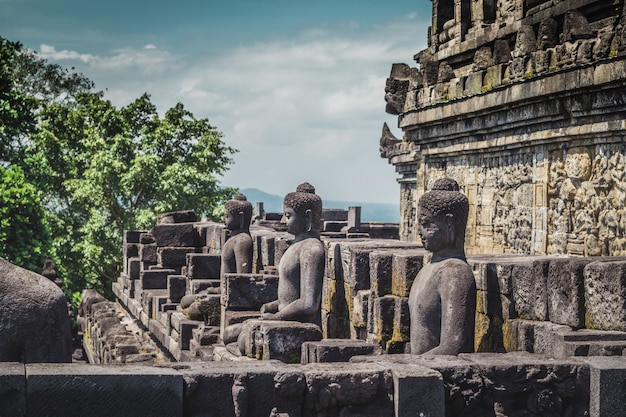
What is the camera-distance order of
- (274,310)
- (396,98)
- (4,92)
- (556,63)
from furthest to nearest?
(4,92) < (396,98) < (556,63) < (274,310)

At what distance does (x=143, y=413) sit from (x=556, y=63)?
22.0 ft

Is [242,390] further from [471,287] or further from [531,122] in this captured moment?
[531,122]

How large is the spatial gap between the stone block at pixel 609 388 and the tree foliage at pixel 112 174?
2445 centimetres

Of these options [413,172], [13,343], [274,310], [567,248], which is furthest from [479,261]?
[413,172]

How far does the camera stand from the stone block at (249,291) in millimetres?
9477

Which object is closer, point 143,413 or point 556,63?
point 143,413

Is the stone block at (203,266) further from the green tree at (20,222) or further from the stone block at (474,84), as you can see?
the green tree at (20,222)

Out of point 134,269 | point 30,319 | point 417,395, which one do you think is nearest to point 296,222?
point 30,319

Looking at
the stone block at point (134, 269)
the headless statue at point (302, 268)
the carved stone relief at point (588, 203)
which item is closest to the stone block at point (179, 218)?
the stone block at point (134, 269)

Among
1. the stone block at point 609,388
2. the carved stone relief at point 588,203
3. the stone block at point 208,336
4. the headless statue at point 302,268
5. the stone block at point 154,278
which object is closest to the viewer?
the stone block at point 609,388

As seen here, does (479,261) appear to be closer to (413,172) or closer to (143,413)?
(143,413)

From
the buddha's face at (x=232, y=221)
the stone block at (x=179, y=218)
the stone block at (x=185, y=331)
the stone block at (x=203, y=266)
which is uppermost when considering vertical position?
the stone block at (x=179, y=218)

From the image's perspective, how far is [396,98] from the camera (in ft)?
51.5

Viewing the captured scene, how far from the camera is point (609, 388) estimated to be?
204 inches
